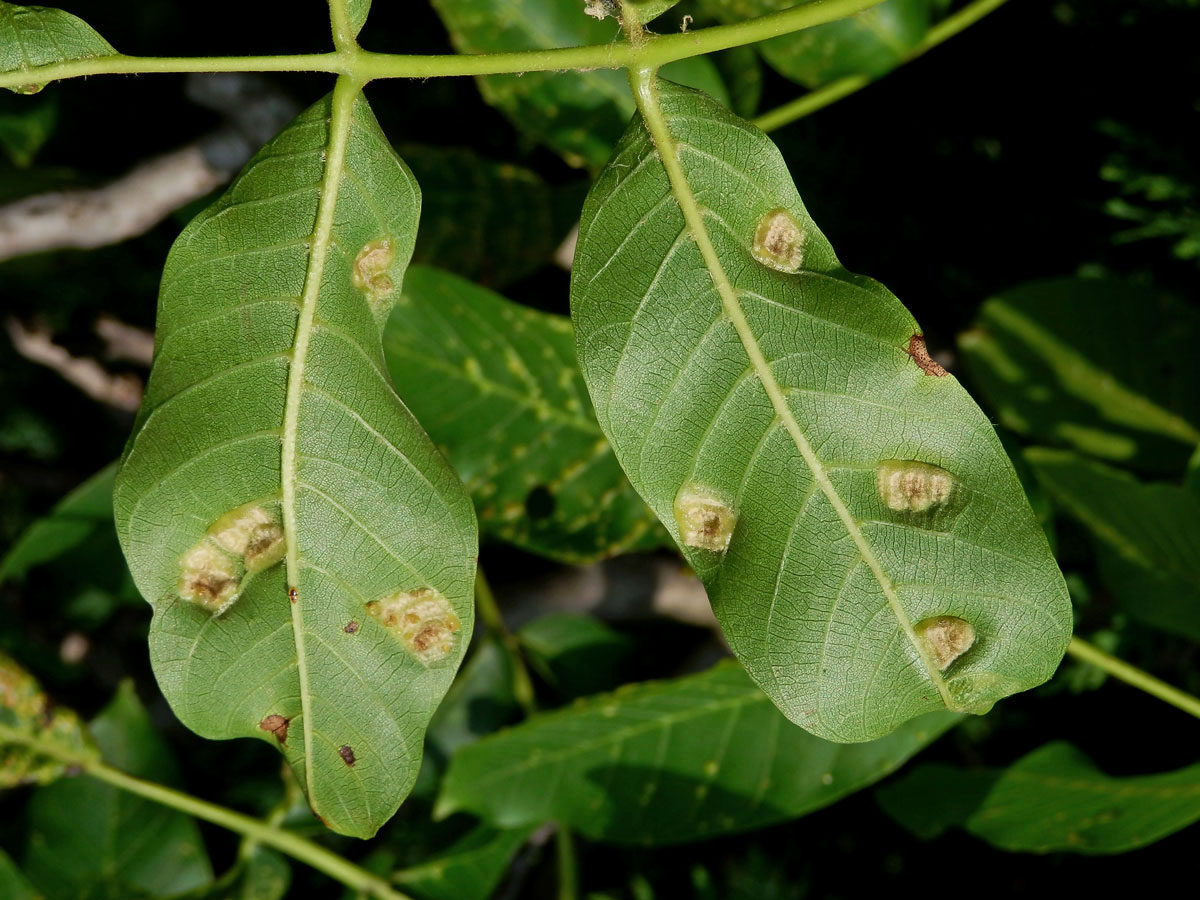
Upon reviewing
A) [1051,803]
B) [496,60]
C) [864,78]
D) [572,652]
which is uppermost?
[496,60]

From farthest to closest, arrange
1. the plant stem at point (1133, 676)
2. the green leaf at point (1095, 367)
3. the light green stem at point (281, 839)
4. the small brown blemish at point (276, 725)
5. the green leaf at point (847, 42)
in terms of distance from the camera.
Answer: the green leaf at point (1095, 367) < the light green stem at point (281, 839) < the green leaf at point (847, 42) < the plant stem at point (1133, 676) < the small brown blemish at point (276, 725)

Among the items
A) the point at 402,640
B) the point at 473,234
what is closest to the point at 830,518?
the point at 402,640

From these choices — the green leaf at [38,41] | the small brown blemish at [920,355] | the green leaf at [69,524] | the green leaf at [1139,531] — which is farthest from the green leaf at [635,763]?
the green leaf at [38,41]

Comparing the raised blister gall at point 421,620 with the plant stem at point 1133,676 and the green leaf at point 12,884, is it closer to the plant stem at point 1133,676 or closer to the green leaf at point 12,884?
the plant stem at point 1133,676

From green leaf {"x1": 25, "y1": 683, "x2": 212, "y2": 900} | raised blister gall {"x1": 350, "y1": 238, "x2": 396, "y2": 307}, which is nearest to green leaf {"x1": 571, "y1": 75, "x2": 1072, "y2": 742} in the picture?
raised blister gall {"x1": 350, "y1": 238, "x2": 396, "y2": 307}

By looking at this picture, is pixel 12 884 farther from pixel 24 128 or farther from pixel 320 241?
pixel 320 241

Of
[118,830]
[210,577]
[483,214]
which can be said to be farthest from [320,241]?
[118,830]
